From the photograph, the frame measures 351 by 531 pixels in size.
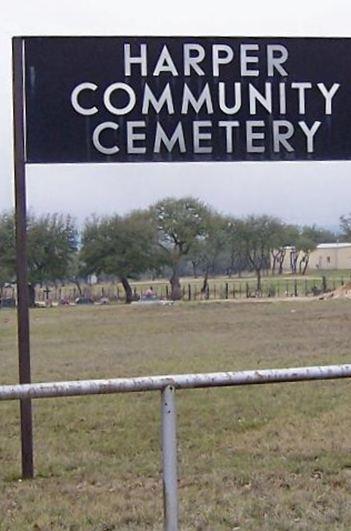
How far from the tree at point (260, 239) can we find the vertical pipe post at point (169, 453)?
55.9m

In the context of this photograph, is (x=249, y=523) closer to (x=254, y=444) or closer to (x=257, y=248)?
(x=254, y=444)

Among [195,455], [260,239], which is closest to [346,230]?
[260,239]

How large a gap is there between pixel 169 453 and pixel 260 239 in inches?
2339

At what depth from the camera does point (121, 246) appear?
5550cm

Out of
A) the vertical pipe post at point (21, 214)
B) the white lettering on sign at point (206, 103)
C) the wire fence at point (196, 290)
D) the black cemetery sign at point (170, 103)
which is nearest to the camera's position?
the vertical pipe post at point (21, 214)

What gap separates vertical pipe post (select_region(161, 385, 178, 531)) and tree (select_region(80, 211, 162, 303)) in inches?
1949

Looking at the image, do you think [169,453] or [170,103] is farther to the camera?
[170,103]

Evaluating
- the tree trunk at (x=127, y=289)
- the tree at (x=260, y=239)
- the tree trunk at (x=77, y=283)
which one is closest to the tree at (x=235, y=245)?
the tree at (x=260, y=239)

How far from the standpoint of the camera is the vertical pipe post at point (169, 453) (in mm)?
4277

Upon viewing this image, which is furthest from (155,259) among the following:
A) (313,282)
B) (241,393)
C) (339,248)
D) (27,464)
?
(27,464)

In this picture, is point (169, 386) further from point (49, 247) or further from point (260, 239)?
point (260, 239)

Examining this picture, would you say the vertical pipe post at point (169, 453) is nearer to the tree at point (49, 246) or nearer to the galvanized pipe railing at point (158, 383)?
the galvanized pipe railing at point (158, 383)

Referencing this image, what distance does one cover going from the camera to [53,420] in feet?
31.0

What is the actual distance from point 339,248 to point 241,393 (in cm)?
6840
